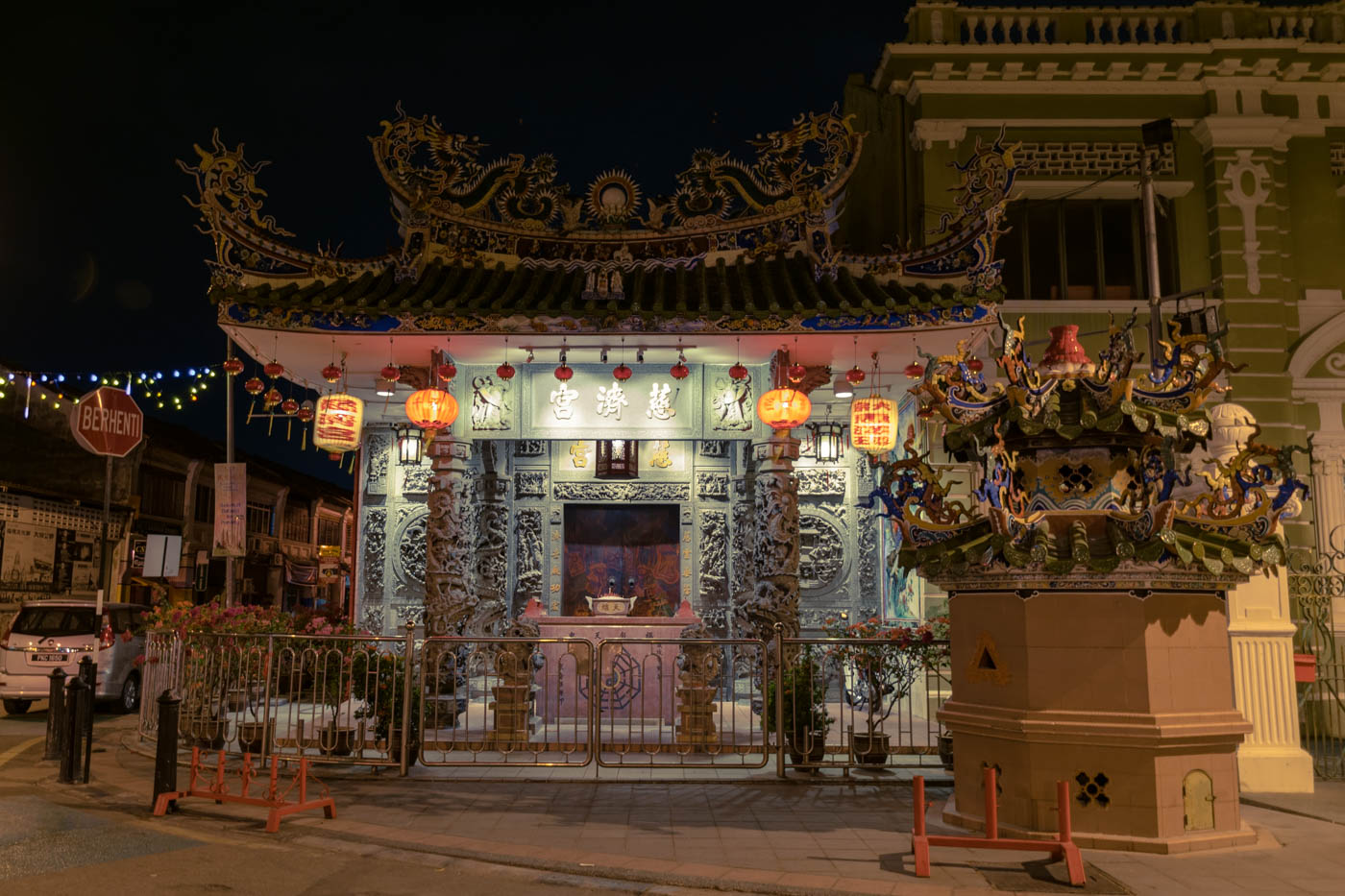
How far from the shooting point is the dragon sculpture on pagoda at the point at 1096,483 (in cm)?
750

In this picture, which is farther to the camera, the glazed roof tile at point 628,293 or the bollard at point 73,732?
the glazed roof tile at point 628,293

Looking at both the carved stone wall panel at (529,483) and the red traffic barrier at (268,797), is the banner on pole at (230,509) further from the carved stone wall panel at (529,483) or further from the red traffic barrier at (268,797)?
the red traffic barrier at (268,797)

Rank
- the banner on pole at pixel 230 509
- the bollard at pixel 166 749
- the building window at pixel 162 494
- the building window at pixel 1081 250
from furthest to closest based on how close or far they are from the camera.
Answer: the building window at pixel 162 494 < the banner on pole at pixel 230 509 < the building window at pixel 1081 250 < the bollard at pixel 166 749

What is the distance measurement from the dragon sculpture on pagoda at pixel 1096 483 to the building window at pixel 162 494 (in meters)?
29.5

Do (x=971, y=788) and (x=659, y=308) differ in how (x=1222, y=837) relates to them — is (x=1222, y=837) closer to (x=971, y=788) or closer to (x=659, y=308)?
(x=971, y=788)

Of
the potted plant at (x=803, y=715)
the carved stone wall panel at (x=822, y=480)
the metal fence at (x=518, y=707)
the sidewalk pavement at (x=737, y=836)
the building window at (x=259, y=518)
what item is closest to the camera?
the sidewalk pavement at (x=737, y=836)

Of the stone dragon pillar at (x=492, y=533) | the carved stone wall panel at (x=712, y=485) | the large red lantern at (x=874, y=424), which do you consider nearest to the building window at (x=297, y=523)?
the stone dragon pillar at (x=492, y=533)

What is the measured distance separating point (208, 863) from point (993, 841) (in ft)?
16.2

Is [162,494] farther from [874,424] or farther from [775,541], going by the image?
[874,424]

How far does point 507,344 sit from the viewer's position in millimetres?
13664

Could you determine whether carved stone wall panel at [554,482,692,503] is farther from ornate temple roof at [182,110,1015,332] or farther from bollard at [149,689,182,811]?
bollard at [149,689,182,811]

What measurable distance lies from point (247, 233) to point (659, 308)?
5256 mm

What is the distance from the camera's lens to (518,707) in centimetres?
1147

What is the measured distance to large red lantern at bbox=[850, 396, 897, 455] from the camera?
45.6 ft
